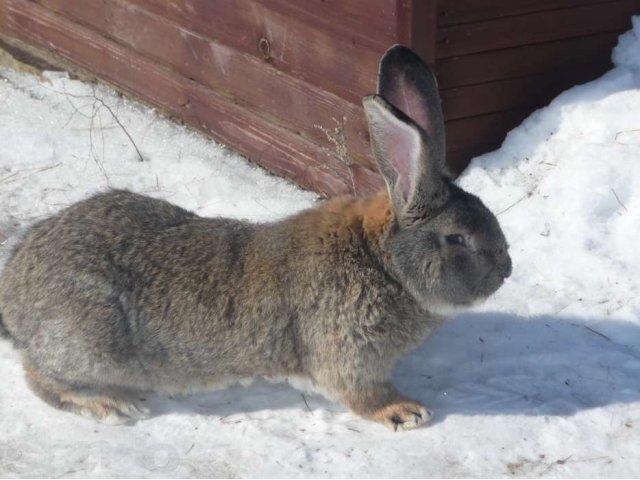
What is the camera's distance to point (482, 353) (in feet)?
16.0

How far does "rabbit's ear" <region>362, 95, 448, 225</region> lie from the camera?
4.04 m

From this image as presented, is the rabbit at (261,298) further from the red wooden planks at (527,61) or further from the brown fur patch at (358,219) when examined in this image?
the red wooden planks at (527,61)

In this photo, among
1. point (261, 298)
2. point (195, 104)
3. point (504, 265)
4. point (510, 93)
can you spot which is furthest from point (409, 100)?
point (195, 104)

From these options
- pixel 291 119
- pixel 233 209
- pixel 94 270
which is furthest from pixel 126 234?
pixel 291 119

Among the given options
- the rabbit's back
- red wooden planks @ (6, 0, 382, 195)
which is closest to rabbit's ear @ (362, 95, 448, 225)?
the rabbit's back

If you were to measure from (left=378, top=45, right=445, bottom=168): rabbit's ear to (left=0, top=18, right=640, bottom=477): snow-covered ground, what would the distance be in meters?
0.96

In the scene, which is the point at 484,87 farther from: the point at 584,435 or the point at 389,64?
the point at 584,435

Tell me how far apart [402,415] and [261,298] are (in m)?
0.72

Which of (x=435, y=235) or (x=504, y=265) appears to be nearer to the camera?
(x=435, y=235)

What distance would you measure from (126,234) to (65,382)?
637 millimetres

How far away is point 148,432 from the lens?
14.6 feet

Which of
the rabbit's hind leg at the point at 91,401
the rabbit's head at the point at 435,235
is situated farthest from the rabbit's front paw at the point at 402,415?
the rabbit's hind leg at the point at 91,401

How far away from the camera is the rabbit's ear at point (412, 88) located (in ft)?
14.9

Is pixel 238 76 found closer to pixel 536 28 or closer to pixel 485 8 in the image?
pixel 485 8
